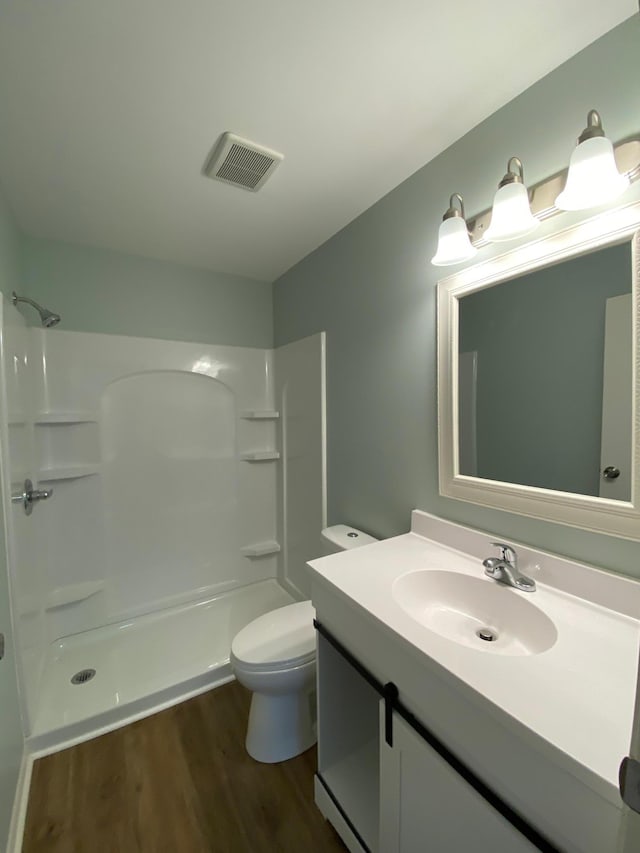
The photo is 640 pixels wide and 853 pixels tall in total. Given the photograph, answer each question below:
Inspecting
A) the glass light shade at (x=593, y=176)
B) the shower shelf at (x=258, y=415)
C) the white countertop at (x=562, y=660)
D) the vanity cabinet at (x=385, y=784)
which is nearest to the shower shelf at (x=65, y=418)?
the shower shelf at (x=258, y=415)

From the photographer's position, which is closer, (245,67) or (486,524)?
(245,67)

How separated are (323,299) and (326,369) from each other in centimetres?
41

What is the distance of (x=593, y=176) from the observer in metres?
0.80

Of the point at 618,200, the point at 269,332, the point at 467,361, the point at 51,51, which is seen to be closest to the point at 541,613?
the point at 467,361

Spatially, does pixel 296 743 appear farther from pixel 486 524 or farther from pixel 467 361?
pixel 467 361

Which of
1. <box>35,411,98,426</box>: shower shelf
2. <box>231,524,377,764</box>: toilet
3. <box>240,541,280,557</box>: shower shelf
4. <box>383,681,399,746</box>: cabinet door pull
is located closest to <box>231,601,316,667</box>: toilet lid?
<box>231,524,377,764</box>: toilet

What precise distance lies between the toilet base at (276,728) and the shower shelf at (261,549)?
3.60 feet

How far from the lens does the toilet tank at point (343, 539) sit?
62.5 inches

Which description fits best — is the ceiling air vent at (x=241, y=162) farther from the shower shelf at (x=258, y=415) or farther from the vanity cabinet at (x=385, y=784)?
the vanity cabinet at (x=385, y=784)

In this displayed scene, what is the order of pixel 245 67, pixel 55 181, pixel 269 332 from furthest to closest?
1. pixel 269 332
2. pixel 55 181
3. pixel 245 67

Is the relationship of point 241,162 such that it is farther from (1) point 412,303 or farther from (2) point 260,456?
(2) point 260,456

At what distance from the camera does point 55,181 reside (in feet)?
4.59

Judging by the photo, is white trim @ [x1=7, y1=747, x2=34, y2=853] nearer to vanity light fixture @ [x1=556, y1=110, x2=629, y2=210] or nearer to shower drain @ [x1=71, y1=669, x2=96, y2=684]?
shower drain @ [x1=71, y1=669, x2=96, y2=684]

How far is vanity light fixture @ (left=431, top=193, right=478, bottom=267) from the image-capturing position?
3.64 ft
